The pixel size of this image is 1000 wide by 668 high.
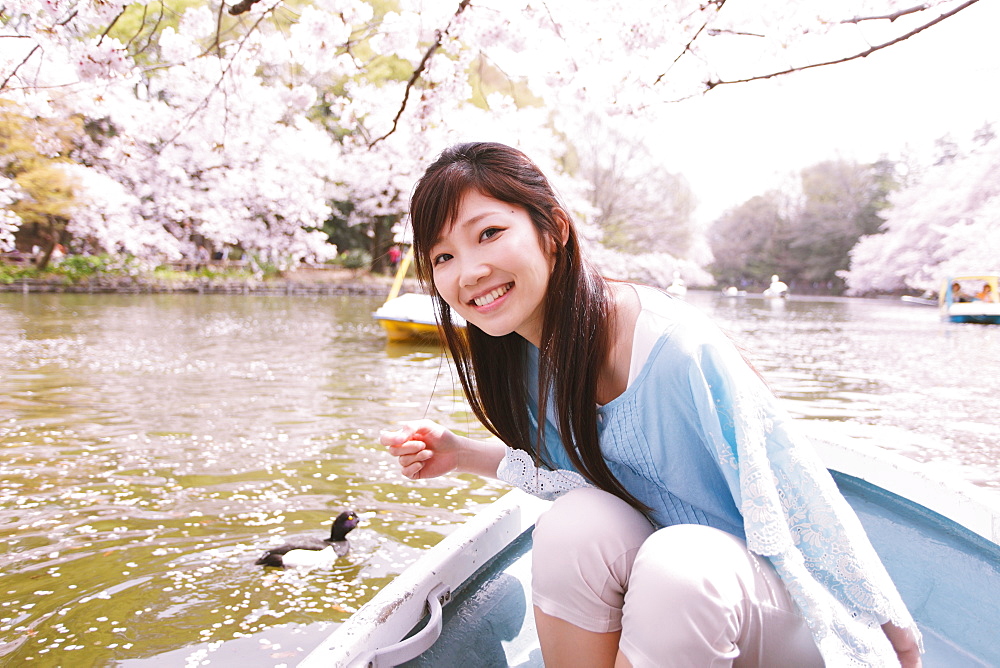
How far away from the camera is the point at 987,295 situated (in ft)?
55.3

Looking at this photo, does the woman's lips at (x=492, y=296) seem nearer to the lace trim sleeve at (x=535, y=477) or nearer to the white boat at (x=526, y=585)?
the lace trim sleeve at (x=535, y=477)

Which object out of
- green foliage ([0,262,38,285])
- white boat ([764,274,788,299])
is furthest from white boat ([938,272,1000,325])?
green foliage ([0,262,38,285])

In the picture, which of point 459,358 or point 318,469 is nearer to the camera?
point 459,358

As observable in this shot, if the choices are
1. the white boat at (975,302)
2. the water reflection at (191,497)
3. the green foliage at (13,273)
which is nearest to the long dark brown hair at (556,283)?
the water reflection at (191,497)

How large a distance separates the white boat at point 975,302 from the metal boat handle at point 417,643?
56.8 ft

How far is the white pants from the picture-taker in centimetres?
89

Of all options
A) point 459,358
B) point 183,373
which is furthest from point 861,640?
point 183,373

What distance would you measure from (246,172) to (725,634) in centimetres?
1808

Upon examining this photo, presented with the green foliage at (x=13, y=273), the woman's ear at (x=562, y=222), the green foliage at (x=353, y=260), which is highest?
the green foliage at (x=353, y=260)

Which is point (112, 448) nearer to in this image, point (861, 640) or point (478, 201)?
point (478, 201)

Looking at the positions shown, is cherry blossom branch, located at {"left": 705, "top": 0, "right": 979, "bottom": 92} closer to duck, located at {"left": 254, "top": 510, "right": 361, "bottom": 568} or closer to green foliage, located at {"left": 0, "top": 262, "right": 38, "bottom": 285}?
duck, located at {"left": 254, "top": 510, "right": 361, "bottom": 568}

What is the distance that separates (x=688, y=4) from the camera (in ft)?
12.3

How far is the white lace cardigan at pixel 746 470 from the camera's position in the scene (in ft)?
3.19

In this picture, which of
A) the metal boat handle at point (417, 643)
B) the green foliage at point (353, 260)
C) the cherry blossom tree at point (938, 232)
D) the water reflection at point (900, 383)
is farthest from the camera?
the green foliage at point (353, 260)
